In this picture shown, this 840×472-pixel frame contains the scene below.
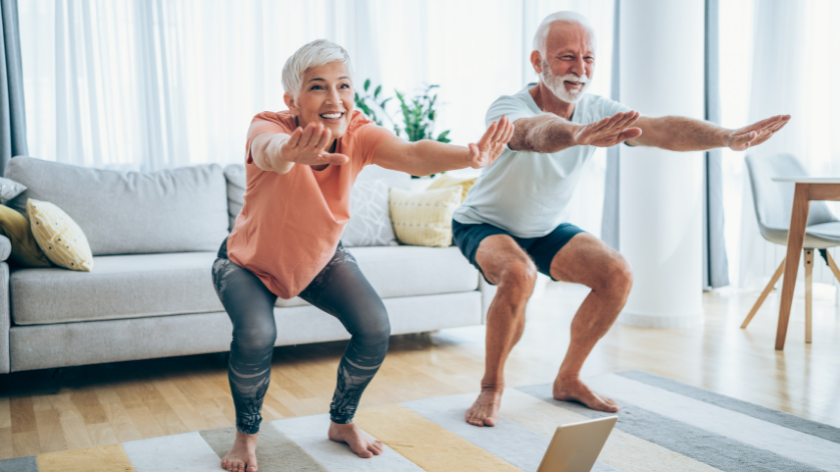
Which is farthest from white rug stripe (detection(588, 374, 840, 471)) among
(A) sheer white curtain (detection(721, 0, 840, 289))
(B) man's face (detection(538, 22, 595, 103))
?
(A) sheer white curtain (detection(721, 0, 840, 289))

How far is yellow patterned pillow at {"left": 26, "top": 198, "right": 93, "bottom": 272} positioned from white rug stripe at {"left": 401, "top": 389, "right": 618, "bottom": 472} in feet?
4.14

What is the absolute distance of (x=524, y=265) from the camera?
1.95 metres

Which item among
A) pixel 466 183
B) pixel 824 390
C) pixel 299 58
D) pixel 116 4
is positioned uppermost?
pixel 116 4

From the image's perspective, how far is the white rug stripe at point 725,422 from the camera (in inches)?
66.9

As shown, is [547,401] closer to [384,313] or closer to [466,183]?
[384,313]

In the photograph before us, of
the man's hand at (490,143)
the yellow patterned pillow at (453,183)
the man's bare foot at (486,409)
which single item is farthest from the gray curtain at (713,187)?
the man's hand at (490,143)

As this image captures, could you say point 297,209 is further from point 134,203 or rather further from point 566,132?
point 134,203

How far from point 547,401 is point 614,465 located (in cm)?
54

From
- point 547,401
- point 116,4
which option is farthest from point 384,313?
point 116,4

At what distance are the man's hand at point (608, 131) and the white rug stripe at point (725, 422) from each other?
91 cm

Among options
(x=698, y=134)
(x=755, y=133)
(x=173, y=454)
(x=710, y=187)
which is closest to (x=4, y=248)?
(x=173, y=454)

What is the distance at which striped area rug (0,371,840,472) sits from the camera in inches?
64.6

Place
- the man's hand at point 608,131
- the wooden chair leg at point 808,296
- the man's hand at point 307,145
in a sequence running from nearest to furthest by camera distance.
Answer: the man's hand at point 307,145, the man's hand at point 608,131, the wooden chair leg at point 808,296

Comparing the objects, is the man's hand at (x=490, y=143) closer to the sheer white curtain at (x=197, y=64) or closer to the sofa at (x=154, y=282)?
the sofa at (x=154, y=282)
